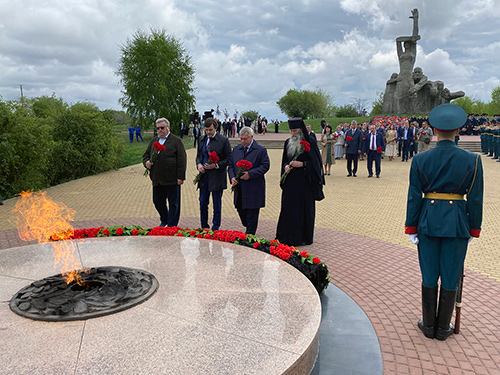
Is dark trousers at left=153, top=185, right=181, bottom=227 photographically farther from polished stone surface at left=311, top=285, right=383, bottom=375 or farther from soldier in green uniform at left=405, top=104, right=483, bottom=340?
soldier in green uniform at left=405, top=104, right=483, bottom=340

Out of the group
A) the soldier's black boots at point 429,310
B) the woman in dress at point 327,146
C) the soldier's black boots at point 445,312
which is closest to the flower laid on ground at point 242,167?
the soldier's black boots at point 429,310

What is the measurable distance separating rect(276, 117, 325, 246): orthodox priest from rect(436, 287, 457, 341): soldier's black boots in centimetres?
307

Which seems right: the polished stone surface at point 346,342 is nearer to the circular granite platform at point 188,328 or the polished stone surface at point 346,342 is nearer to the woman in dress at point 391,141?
the circular granite platform at point 188,328

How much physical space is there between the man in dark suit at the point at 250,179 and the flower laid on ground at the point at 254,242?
1.03 metres

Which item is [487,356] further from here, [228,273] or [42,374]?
[42,374]

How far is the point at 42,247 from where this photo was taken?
5387mm

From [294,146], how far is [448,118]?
3128 millimetres

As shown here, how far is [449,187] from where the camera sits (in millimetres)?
3605

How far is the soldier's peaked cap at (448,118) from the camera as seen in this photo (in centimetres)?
354

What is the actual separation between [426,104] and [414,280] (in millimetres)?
46239

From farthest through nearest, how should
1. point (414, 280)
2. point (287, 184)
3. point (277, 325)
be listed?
point (287, 184) < point (414, 280) < point (277, 325)

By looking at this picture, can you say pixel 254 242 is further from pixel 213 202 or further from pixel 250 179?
pixel 213 202

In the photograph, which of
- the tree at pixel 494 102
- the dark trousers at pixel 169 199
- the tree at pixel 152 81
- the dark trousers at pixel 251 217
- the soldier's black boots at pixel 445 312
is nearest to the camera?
the soldier's black boots at pixel 445 312

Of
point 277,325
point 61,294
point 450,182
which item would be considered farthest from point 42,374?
point 450,182
